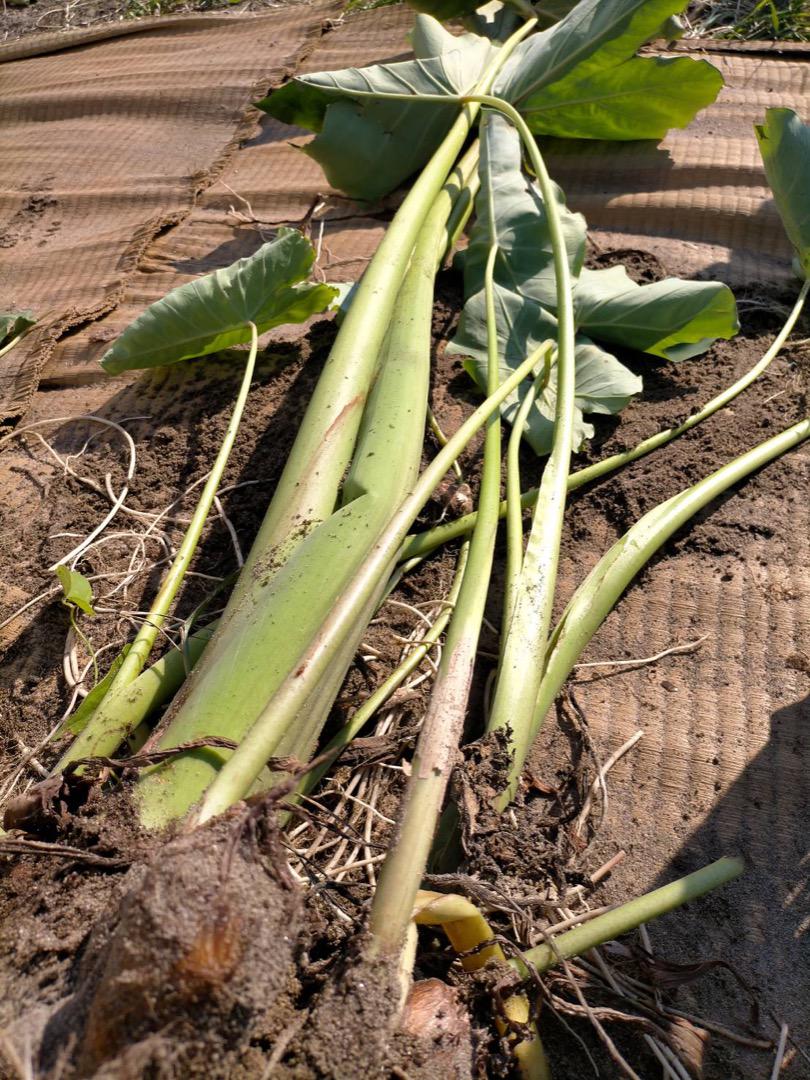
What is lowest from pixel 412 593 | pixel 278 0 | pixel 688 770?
pixel 688 770

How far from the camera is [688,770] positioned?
1255mm

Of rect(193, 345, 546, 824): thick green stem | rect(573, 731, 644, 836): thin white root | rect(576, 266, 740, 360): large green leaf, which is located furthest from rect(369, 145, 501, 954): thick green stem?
rect(576, 266, 740, 360): large green leaf

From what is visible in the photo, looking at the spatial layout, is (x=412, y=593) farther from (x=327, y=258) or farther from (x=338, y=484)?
(x=327, y=258)

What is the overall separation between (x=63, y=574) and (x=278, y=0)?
140 inches

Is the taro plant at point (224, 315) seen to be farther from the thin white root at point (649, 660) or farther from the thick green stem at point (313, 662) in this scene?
the thin white root at point (649, 660)

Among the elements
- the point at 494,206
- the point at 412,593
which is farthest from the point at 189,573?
the point at 494,206

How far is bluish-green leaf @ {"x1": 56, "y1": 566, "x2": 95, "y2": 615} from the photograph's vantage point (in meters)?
1.31

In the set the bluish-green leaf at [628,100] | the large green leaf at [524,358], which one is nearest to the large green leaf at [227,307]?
the large green leaf at [524,358]

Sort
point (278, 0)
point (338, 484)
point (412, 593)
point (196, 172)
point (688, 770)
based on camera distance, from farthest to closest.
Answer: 1. point (278, 0)
2. point (196, 172)
3. point (412, 593)
4. point (338, 484)
5. point (688, 770)

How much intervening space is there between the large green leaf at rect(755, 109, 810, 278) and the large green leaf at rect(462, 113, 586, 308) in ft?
1.47

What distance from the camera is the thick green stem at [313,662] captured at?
896mm

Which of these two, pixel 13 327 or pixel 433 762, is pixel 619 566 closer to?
pixel 433 762

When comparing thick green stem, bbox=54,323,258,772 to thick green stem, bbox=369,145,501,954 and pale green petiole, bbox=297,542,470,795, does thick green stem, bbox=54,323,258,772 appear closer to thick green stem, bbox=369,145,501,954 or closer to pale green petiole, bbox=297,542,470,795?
pale green petiole, bbox=297,542,470,795

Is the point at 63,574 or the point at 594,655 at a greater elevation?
the point at 63,574
